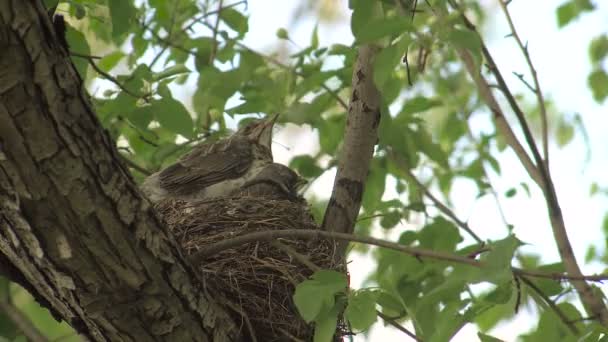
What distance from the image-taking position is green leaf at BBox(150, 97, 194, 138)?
317 centimetres

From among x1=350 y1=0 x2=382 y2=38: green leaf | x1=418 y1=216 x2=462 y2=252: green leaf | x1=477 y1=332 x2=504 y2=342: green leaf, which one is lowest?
x1=477 y1=332 x2=504 y2=342: green leaf

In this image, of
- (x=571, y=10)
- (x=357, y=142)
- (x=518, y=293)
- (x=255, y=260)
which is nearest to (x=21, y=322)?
(x=255, y=260)

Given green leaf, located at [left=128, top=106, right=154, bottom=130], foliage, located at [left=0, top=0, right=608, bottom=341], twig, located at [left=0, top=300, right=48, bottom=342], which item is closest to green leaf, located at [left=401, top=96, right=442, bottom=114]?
foliage, located at [left=0, top=0, right=608, bottom=341]

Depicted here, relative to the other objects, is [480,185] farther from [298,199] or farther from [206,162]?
[206,162]

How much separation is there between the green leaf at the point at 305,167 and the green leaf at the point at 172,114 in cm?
124

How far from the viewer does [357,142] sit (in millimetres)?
3289

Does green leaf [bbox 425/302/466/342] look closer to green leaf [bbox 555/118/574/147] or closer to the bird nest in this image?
the bird nest

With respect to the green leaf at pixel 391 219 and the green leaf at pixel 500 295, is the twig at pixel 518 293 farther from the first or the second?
the green leaf at pixel 391 219

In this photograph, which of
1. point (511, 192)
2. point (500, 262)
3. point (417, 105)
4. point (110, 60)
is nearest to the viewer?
point (500, 262)

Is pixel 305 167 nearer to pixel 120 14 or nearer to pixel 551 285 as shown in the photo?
pixel 551 285

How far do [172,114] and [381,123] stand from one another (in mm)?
1027

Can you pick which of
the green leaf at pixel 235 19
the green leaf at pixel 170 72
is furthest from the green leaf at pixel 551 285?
the green leaf at pixel 235 19

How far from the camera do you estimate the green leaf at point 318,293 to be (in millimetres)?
Answer: 2264

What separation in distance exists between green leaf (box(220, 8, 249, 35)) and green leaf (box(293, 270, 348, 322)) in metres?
1.92
